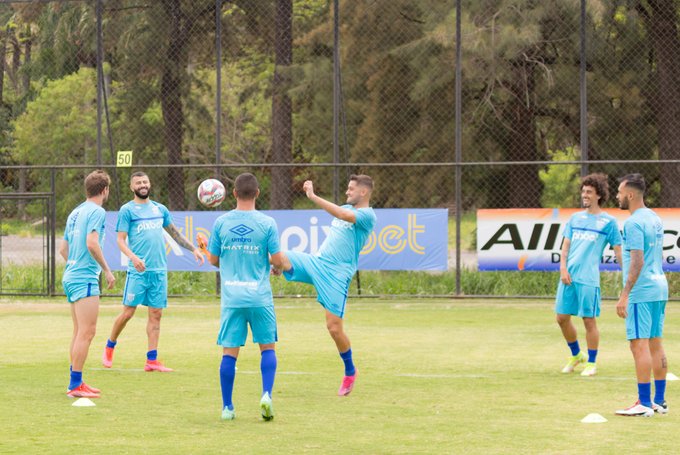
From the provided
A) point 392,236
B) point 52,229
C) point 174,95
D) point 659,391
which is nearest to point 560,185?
point 174,95

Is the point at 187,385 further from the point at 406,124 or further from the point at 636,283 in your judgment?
the point at 406,124

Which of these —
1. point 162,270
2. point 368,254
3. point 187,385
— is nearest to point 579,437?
point 187,385

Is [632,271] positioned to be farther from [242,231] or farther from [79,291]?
[79,291]

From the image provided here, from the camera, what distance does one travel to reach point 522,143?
2955 cm

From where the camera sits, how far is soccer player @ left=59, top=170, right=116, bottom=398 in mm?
10688

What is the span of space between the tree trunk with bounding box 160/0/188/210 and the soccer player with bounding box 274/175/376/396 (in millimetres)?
17271

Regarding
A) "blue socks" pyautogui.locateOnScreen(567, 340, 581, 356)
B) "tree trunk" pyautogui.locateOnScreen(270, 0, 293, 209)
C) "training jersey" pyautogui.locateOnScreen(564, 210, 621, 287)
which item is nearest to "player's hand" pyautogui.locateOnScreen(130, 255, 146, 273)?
"training jersey" pyautogui.locateOnScreen(564, 210, 621, 287)

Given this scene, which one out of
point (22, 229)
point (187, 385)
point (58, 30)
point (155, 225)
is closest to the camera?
point (187, 385)

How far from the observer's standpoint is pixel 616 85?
92.0ft

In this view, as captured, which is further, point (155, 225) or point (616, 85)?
point (616, 85)

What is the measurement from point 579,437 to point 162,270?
221 inches

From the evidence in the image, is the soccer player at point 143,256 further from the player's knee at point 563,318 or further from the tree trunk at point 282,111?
the tree trunk at point 282,111

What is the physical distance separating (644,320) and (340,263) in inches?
113

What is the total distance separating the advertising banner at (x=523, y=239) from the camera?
69.1 feet
